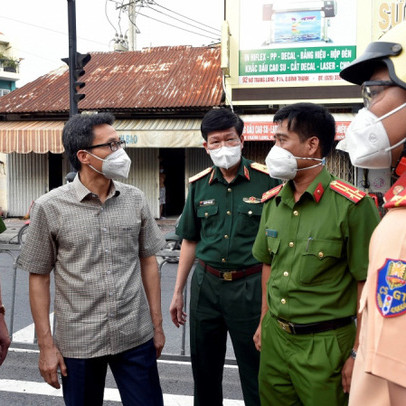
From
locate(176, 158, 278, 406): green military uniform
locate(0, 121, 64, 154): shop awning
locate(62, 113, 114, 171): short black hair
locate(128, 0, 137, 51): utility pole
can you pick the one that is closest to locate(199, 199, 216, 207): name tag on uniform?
locate(176, 158, 278, 406): green military uniform

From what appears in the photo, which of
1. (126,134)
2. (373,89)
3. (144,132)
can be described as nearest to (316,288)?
(373,89)

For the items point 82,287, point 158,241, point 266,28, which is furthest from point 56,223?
A: point 266,28

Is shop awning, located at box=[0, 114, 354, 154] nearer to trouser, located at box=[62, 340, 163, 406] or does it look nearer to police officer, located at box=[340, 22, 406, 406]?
trouser, located at box=[62, 340, 163, 406]

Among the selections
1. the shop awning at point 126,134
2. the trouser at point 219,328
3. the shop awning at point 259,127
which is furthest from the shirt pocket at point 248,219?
the shop awning at point 126,134

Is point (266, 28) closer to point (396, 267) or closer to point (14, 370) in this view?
point (14, 370)

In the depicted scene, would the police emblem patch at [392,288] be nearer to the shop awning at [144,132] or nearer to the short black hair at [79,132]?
the short black hair at [79,132]

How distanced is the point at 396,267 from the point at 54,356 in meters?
1.82

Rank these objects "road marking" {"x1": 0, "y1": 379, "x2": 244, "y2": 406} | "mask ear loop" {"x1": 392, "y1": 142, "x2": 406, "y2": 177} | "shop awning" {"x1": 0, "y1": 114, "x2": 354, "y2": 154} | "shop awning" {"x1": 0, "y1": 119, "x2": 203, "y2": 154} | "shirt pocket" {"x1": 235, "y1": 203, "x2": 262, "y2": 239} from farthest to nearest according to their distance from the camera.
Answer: "shop awning" {"x1": 0, "y1": 119, "x2": 203, "y2": 154} → "shop awning" {"x1": 0, "y1": 114, "x2": 354, "y2": 154} → "road marking" {"x1": 0, "y1": 379, "x2": 244, "y2": 406} → "shirt pocket" {"x1": 235, "y1": 203, "x2": 262, "y2": 239} → "mask ear loop" {"x1": 392, "y1": 142, "x2": 406, "y2": 177}

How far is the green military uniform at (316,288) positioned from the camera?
89.3 inches

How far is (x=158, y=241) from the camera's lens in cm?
290

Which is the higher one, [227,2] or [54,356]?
[227,2]

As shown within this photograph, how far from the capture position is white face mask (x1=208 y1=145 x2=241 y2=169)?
10.5ft

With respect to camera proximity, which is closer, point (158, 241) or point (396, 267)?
point (396, 267)

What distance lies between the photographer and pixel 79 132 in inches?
106
